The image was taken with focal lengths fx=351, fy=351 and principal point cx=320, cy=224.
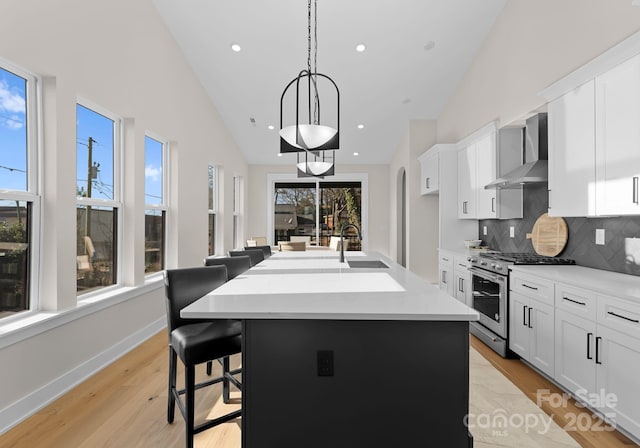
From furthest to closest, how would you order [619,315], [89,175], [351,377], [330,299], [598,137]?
[89,175], [598,137], [619,315], [330,299], [351,377]

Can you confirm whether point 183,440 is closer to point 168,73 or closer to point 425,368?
point 425,368

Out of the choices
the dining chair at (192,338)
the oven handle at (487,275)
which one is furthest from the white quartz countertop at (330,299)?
the oven handle at (487,275)

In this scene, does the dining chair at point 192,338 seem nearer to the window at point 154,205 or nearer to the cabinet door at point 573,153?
the window at point 154,205

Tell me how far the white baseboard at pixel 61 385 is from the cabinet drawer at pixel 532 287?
365cm

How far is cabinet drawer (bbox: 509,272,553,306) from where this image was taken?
2.66 metres

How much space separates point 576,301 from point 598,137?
48.1 inches

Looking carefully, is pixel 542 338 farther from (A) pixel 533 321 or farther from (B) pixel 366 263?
(B) pixel 366 263

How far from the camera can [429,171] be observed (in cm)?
603

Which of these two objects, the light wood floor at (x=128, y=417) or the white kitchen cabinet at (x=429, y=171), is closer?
the light wood floor at (x=128, y=417)

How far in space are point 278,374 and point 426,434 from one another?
2.30 ft

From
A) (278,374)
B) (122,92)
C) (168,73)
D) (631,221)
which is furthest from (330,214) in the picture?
(278,374)

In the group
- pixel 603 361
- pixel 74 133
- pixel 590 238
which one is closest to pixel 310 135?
pixel 74 133

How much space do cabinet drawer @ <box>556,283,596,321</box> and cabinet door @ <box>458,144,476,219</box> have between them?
7.93 feet

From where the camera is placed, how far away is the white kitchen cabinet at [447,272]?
4781 millimetres
